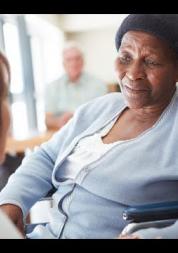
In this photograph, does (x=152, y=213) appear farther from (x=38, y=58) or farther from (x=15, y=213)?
(x=38, y=58)

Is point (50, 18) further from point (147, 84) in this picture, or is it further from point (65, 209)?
point (65, 209)

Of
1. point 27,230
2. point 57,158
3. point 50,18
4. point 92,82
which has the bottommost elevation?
point 27,230

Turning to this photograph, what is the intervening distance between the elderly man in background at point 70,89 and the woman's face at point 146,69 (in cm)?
18

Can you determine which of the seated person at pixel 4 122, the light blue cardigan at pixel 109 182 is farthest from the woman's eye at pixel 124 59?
the seated person at pixel 4 122

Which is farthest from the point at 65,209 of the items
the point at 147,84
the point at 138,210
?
the point at 147,84

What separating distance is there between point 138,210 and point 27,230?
286 mm

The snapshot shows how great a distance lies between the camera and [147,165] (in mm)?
908

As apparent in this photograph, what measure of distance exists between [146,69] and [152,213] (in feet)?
0.99

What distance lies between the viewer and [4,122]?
829 millimetres

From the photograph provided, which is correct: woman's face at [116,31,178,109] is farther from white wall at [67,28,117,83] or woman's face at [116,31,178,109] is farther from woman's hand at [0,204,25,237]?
woman's hand at [0,204,25,237]

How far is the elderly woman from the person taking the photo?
89cm

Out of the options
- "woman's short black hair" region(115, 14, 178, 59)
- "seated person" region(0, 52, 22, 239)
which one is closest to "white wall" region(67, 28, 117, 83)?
"woman's short black hair" region(115, 14, 178, 59)

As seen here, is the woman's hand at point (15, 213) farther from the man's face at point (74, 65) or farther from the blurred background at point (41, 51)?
the man's face at point (74, 65)

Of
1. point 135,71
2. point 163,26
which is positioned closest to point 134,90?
point 135,71
